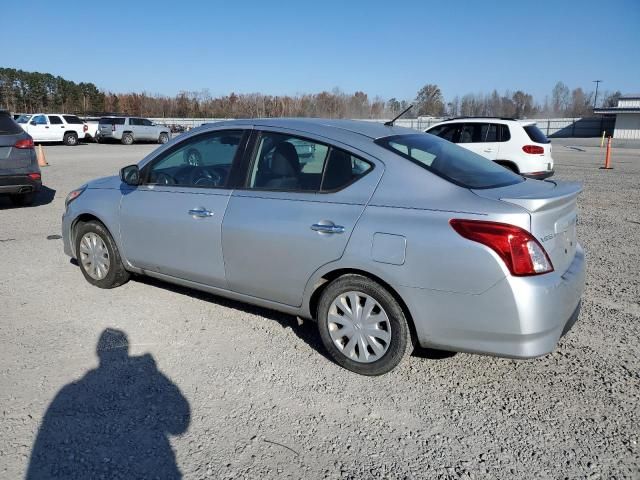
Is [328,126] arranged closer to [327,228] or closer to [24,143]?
[327,228]

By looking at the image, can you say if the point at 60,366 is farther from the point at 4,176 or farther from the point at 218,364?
the point at 4,176

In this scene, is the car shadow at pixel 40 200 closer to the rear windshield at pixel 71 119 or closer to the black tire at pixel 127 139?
the rear windshield at pixel 71 119

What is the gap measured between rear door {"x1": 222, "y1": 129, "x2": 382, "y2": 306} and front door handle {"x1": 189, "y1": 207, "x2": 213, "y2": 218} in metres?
0.19

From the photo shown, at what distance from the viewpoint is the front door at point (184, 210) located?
396 cm

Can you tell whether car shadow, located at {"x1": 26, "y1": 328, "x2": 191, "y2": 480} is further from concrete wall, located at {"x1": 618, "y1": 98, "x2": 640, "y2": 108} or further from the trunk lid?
concrete wall, located at {"x1": 618, "y1": 98, "x2": 640, "y2": 108}

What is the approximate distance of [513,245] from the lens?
9.13ft

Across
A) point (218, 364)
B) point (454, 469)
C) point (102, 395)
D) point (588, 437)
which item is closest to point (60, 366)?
point (102, 395)

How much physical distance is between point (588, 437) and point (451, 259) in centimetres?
119

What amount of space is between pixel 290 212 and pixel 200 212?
0.86m

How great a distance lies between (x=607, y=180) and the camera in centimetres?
1430

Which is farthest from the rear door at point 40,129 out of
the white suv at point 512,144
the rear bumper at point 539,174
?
the rear bumper at point 539,174

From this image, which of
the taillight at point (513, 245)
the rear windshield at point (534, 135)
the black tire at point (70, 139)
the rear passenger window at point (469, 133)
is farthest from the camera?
the black tire at point (70, 139)

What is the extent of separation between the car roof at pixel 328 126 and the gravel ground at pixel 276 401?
1.61 meters

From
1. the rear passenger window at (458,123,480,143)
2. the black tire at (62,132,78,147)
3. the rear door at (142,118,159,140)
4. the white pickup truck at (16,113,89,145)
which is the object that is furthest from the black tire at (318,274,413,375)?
the rear door at (142,118,159,140)
